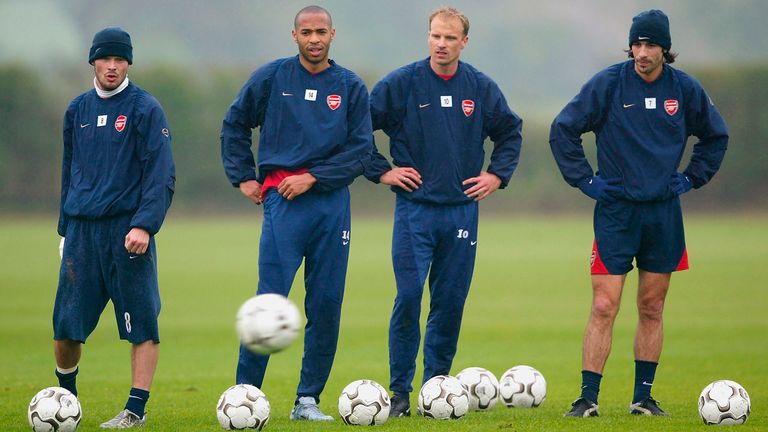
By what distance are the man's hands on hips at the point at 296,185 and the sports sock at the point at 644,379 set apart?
128 inches

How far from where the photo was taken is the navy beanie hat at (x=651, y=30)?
1048cm

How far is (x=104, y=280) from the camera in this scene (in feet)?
32.7

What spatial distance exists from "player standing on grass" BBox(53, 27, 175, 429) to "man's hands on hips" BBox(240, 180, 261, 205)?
0.72 metres

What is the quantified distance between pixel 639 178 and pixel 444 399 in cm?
248

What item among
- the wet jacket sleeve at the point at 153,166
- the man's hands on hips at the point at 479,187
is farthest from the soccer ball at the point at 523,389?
the wet jacket sleeve at the point at 153,166

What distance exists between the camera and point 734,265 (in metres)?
38.4

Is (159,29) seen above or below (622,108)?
above

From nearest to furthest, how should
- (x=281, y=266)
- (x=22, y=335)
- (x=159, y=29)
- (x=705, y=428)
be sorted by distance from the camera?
1. (x=705, y=428)
2. (x=281, y=266)
3. (x=22, y=335)
4. (x=159, y=29)

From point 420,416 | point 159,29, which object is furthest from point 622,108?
point 159,29

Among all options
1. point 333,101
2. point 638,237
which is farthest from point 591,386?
point 333,101

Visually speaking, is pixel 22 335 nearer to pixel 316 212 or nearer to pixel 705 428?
pixel 316 212

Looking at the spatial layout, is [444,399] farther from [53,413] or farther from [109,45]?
[109,45]

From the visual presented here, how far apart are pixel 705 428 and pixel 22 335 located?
568 inches

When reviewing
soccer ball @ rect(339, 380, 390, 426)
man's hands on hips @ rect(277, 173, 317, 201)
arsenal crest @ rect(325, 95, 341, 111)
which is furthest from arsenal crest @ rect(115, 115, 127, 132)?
soccer ball @ rect(339, 380, 390, 426)
